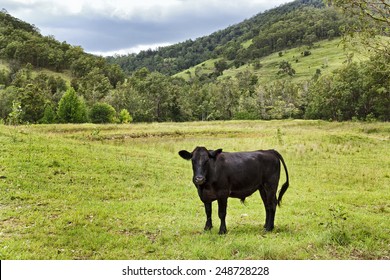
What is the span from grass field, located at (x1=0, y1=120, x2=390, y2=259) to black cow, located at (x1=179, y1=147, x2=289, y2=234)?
0.94 metres

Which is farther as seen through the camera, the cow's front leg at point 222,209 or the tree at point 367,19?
the tree at point 367,19

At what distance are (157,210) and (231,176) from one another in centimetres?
445

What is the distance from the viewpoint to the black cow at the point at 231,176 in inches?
354

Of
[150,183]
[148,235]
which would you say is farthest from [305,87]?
[148,235]

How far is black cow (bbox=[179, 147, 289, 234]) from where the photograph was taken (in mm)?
8984

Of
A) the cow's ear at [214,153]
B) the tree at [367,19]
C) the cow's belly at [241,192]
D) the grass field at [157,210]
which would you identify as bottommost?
the grass field at [157,210]

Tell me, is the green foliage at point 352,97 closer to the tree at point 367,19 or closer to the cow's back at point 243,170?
the tree at point 367,19

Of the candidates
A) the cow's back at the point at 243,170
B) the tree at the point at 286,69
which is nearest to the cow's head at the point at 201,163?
the cow's back at the point at 243,170

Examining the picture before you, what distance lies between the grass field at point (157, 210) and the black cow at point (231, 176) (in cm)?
94

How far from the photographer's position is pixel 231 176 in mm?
9570

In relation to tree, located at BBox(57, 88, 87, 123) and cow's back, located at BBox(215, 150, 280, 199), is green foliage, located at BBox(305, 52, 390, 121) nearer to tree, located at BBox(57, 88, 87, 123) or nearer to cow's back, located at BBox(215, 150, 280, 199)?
tree, located at BBox(57, 88, 87, 123)

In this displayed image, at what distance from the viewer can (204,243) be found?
8.70 metres

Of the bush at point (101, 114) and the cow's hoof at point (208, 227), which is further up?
the bush at point (101, 114)

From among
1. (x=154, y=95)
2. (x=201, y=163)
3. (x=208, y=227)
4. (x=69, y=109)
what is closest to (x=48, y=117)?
(x=69, y=109)
